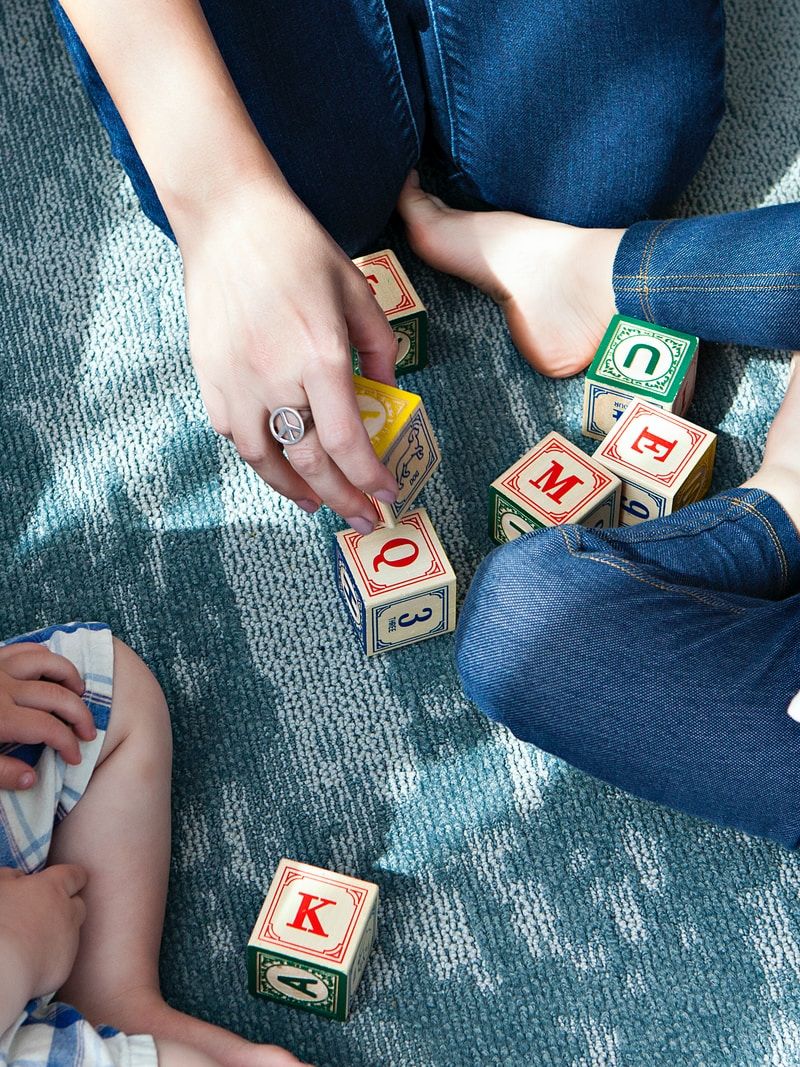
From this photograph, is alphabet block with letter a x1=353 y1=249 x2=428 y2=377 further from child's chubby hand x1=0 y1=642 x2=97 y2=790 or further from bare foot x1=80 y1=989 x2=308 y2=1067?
bare foot x1=80 y1=989 x2=308 y2=1067

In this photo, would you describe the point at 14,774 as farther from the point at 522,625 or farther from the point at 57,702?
the point at 522,625

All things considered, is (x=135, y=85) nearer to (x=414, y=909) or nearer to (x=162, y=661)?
(x=162, y=661)

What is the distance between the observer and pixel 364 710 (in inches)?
45.0

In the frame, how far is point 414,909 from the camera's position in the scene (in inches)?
41.0

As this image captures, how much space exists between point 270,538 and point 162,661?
169mm

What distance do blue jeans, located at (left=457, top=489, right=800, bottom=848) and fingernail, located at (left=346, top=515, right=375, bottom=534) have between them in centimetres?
12

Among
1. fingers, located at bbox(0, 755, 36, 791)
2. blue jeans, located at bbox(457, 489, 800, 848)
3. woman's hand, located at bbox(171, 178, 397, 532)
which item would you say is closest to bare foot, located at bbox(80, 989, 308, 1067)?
fingers, located at bbox(0, 755, 36, 791)

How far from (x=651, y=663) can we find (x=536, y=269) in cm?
53

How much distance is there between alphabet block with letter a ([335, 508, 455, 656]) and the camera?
109 cm

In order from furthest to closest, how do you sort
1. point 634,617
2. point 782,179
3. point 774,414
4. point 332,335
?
1. point 782,179
2. point 774,414
3. point 634,617
4. point 332,335

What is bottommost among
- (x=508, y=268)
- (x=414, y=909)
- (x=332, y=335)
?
(x=414, y=909)

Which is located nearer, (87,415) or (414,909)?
(414,909)

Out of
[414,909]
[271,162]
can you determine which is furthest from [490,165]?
[414,909]

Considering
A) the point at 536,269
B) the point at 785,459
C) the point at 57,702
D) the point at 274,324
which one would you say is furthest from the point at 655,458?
the point at 57,702
